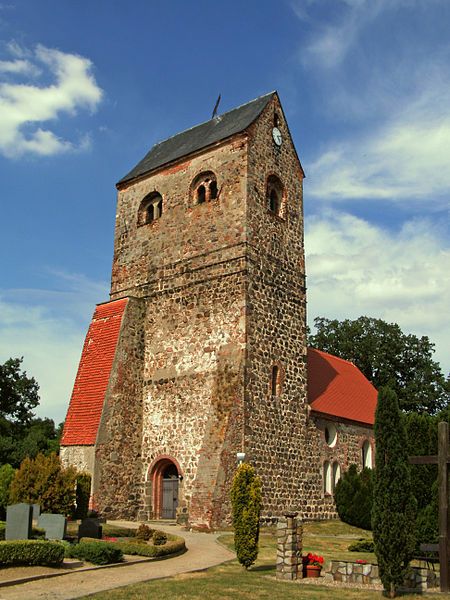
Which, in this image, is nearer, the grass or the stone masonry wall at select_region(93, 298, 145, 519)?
the grass

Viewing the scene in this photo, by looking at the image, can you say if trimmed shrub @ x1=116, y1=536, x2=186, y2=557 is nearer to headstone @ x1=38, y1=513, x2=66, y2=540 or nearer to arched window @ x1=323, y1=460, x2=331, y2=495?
headstone @ x1=38, y1=513, x2=66, y2=540

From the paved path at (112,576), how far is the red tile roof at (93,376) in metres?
7.14

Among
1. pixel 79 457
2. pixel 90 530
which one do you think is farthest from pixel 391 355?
pixel 90 530

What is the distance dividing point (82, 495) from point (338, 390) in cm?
1511

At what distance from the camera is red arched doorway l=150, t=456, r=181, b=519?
24047 millimetres

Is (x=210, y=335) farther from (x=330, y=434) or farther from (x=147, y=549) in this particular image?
(x=147, y=549)

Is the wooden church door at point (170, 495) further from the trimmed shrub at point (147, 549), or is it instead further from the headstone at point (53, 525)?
the headstone at point (53, 525)

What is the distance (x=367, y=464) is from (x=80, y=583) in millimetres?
20941

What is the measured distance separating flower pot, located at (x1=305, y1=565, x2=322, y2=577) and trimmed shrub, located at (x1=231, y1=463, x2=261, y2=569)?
1239 mm

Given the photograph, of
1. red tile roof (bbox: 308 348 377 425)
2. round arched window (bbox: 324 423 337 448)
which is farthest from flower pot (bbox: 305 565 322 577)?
round arched window (bbox: 324 423 337 448)

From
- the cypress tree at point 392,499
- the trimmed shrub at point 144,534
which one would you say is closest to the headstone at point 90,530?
the trimmed shrub at point 144,534

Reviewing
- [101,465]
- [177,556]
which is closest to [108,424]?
[101,465]

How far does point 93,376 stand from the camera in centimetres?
2486

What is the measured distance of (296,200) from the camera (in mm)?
28328
